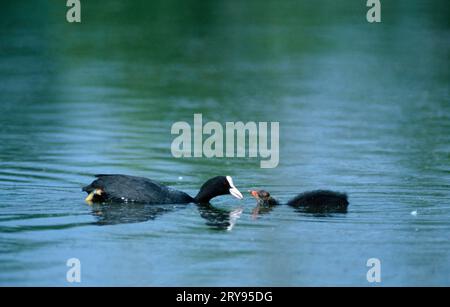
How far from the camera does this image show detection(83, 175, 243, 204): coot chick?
12.2 meters

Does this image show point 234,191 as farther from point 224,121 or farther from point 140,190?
point 224,121

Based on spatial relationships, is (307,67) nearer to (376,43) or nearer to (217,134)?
(376,43)

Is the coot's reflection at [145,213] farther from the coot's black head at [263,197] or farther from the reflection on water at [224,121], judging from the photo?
the coot's black head at [263,197]

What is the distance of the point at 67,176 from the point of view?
44.4ft

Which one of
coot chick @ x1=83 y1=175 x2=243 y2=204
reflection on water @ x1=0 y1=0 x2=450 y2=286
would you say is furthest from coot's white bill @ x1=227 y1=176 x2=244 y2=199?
reflection on water @ x1=0 y1=0 x2=450 y2=286

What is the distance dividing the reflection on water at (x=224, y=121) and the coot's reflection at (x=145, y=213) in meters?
0.04

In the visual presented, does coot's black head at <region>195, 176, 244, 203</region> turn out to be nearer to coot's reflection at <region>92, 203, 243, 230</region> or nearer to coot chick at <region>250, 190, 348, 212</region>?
coot's reflection at <region>92, 203, 243, 230</region>

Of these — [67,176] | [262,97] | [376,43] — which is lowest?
[67,176]

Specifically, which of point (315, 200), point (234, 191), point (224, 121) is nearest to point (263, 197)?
point (234, 191)

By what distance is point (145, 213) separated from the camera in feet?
39.1

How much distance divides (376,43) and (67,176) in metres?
13.5

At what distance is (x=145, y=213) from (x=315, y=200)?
1.85 m

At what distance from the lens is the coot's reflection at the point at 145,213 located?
11.5 meters

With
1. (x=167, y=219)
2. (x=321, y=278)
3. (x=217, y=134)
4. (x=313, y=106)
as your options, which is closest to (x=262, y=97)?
(x=313, y=106)
